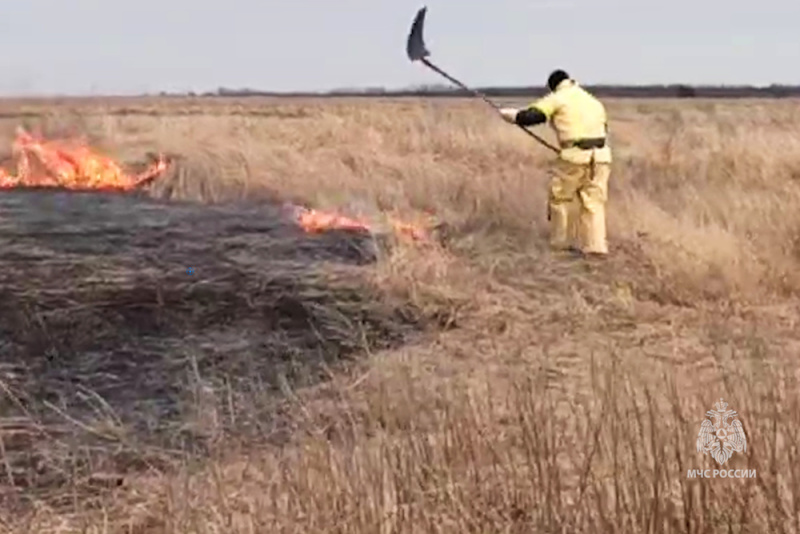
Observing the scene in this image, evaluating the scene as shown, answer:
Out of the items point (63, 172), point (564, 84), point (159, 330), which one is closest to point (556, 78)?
point (564, 84)

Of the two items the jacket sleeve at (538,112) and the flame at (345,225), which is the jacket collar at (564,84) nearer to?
the jacket sleeve at (538,112)

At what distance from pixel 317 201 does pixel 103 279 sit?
4.73m

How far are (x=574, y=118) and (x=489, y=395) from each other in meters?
5.44

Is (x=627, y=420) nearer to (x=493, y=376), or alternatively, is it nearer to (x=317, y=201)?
(x=493, y=376)

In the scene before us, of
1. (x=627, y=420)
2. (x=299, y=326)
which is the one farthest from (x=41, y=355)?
(x=627, y=420)

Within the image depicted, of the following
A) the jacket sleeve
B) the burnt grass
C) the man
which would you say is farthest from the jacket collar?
the burnt grass

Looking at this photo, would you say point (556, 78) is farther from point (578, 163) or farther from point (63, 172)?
point (63, 172)

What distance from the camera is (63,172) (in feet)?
50.5

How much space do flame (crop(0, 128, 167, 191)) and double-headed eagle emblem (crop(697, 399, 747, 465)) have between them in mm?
12003

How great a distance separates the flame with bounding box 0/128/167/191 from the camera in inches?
605

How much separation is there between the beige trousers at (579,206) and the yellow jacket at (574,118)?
96 mm

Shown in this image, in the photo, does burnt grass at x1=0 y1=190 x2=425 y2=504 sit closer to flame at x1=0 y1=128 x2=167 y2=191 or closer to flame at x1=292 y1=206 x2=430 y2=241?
flame at x1=292 y1=206 x2=430 y2=241

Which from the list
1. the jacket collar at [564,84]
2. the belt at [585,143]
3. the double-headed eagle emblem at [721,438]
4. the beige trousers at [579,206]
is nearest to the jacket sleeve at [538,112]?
the jacket collar at [564,84]

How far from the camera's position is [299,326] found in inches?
318
